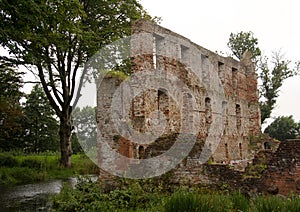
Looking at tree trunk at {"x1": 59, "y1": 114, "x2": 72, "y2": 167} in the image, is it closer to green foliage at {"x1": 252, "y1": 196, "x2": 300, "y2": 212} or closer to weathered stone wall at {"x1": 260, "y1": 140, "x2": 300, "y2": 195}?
weathered stone wall at {"x1": 260, "y1": 140, "x2": 300, "y2": 195}

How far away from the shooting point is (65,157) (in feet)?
78.8

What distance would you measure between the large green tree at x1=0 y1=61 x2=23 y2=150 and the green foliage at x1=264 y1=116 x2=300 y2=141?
25706mm

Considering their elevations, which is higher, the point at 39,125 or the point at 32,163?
the point at 39,125

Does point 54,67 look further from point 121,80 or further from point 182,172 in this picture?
point 182,172

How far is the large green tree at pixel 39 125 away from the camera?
35.4 metres

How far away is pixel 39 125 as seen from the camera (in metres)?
36.2

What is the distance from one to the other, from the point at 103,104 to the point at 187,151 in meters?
4.96

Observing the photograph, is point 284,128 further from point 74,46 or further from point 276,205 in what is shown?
point 276,205

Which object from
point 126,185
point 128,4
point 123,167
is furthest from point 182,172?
point 128,4

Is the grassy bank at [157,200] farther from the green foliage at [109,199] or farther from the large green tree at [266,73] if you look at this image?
the large green tree at [266,73]

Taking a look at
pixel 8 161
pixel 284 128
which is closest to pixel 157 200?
pixel 8 161

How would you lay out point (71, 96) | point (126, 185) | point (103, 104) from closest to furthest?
point (126, 185) → point (103, 104) → point (71, 96)

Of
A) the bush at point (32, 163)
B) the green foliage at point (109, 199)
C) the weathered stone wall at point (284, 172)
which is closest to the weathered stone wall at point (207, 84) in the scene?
the green foliage at point (109, 199)

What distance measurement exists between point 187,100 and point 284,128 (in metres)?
22.5
